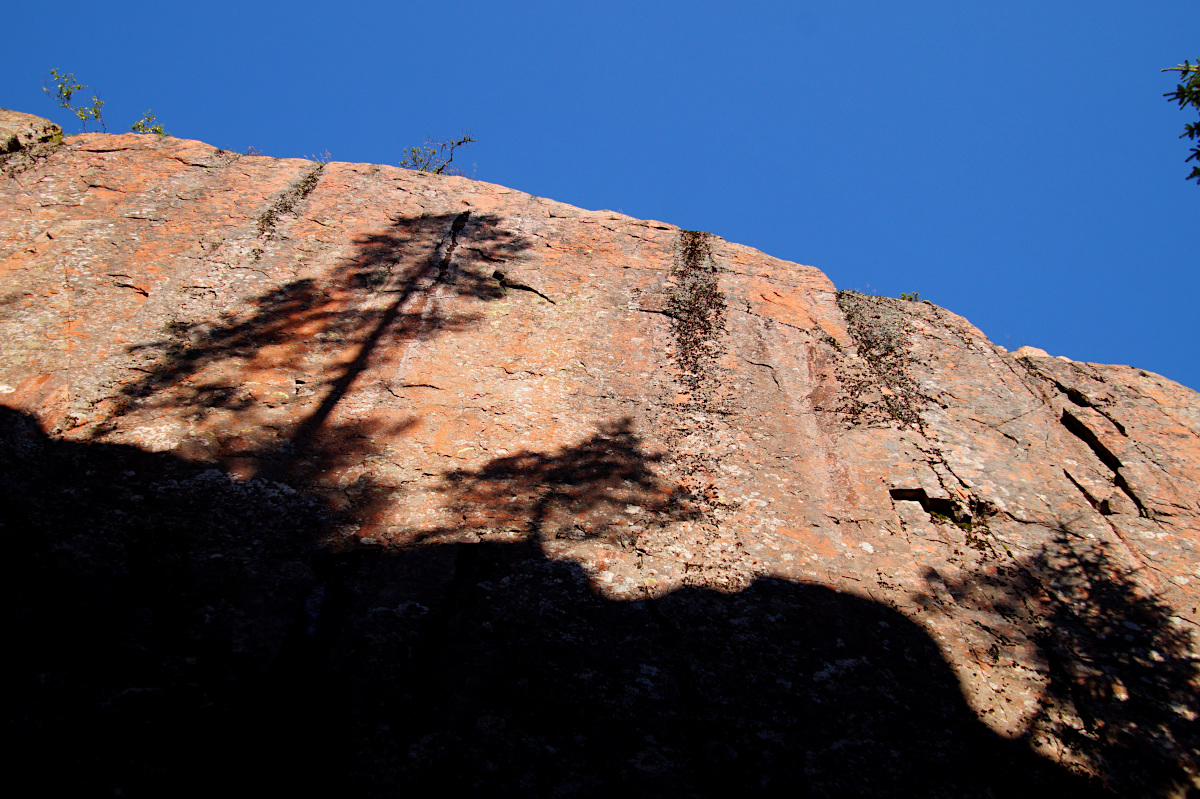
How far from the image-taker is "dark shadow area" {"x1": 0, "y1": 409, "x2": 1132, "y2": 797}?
1.92m

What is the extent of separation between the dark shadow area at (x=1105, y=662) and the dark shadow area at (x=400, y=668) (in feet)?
0.91

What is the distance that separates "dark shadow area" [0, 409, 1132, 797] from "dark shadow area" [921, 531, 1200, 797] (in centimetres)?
28

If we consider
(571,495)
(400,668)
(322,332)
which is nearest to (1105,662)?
(571,495)

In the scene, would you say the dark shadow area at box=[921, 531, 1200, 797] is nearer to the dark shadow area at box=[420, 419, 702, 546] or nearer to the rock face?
the rock face

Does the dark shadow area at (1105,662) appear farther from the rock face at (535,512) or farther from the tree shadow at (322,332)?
the tree shadow at (322,332)

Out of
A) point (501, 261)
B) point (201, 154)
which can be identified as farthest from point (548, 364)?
point (201, 154)

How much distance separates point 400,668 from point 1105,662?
3051 mm

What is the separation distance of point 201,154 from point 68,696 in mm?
→ 4939

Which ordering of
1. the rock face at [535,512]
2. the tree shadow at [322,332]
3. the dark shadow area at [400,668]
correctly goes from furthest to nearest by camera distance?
1. the tree shadow at [322,332]
2. the rock face at [535,512]
3. the dark shadow area at [400,668]

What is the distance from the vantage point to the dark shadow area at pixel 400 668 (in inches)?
75.5

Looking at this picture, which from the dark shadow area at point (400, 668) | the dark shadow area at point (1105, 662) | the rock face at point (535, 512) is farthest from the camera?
the dark shadow area at point (1105, 662)

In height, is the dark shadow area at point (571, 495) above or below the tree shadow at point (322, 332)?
below

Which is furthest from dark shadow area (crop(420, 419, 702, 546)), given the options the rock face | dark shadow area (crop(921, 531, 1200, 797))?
dark shadow area (crop(921, 531, 1200, 797))

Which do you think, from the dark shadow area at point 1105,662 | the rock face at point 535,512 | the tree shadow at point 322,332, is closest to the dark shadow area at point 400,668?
the rock face at point 535,512
